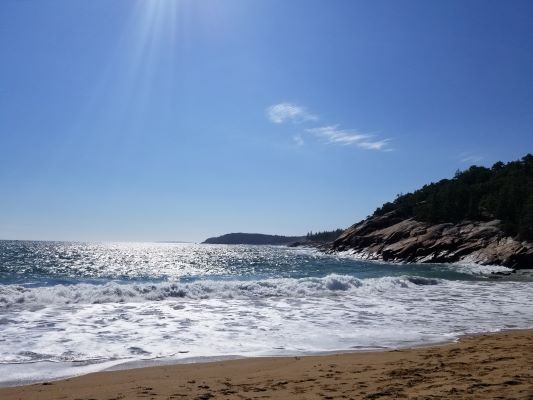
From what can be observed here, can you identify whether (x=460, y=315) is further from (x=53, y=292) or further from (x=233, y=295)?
(x=53, y=292)

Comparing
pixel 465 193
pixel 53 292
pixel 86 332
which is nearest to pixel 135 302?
pixel 53 292

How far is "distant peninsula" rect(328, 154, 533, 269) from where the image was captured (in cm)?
5334

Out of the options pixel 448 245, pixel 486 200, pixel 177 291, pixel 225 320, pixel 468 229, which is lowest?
pixel 225 320

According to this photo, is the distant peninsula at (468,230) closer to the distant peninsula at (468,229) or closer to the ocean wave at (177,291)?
the distant peninsula at (468,229)

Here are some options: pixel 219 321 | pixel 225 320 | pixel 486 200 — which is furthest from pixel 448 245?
pixel 219 321

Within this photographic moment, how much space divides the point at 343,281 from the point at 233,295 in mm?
8851

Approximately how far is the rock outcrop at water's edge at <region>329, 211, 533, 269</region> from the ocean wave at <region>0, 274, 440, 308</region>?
24.2m

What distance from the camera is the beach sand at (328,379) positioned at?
7023 mm

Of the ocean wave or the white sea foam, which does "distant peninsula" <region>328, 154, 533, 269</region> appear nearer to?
the ocean wave

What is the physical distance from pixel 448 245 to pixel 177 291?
48.7 metres

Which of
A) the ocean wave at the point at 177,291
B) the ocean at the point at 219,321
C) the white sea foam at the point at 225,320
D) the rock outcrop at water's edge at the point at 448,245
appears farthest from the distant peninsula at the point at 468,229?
the ocean at the point at 219,321

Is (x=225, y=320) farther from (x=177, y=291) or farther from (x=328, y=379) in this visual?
(x=177, y=291)

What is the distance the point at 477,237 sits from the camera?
6216 centimetres

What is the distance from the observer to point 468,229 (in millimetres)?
67062
